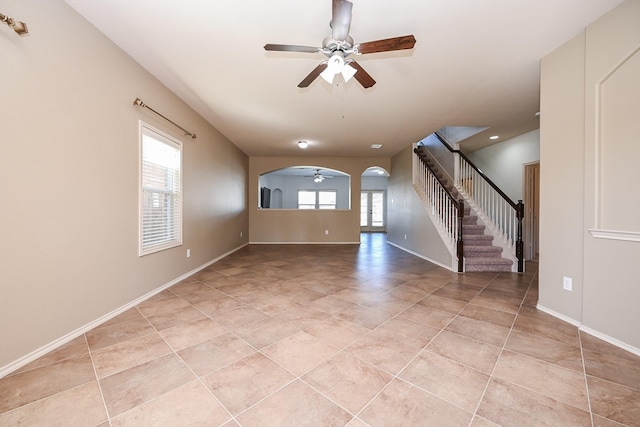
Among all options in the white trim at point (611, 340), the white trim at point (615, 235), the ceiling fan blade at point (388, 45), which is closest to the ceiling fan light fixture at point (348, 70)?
the ceiling fan blade at point (388, 45)

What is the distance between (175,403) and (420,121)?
4721mm

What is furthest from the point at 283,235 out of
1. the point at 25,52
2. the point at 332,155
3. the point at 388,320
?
the point at 25,52

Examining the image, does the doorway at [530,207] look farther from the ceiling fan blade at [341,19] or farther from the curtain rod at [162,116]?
the curtain rod at [162,116]

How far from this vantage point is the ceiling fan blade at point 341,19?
159 centimetres

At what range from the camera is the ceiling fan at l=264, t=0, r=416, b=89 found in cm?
169

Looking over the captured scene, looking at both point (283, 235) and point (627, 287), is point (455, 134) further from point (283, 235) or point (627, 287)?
point (283, 235)

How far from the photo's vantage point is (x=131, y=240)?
8.50 ft

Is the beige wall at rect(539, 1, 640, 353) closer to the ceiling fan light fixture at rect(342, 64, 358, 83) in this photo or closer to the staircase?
the staircase

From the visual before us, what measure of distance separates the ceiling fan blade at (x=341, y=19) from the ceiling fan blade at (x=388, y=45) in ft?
0.53

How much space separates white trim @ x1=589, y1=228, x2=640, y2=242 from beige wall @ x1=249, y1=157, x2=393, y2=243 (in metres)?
5.61

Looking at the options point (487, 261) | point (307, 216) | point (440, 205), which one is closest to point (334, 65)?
point (440, 205)

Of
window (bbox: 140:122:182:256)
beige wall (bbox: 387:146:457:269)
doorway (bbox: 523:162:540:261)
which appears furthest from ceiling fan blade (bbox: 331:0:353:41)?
doorway (bbox: 523:162:540:261)

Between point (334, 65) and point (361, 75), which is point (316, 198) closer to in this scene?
point (361, 75)

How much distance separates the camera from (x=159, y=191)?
3.05 metres
